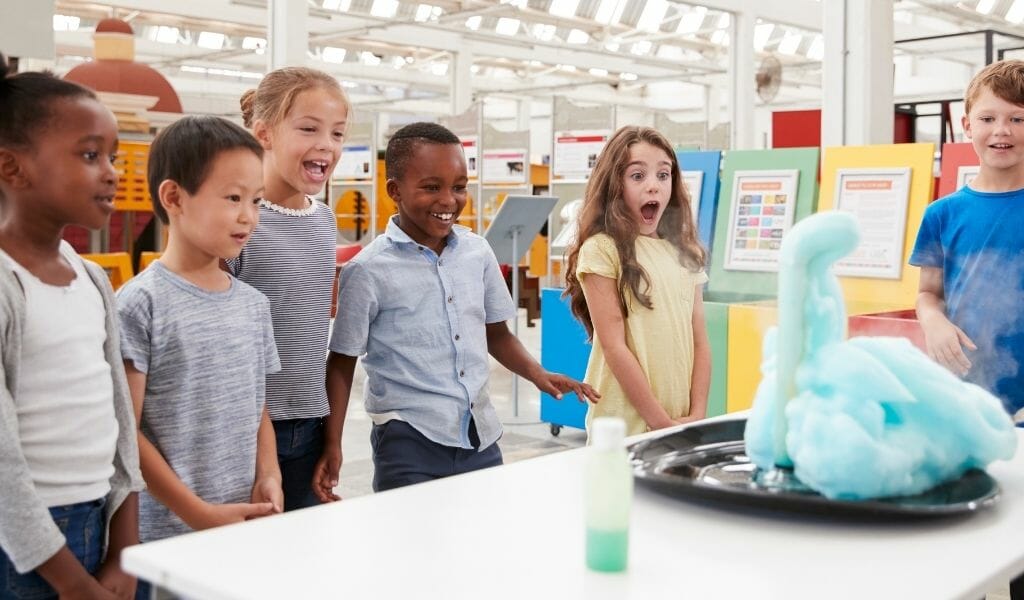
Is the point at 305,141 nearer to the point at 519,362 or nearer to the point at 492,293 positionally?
the point at 492,293

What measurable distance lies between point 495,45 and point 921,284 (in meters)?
12.7

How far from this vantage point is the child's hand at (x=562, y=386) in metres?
1.92

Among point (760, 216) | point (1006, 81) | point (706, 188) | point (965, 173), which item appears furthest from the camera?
point (706, 188)

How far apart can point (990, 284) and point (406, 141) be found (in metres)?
1.30

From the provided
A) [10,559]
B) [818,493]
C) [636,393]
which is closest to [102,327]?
[10,559]

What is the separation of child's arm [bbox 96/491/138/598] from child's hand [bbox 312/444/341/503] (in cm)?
43

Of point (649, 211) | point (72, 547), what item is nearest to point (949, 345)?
point (649, 211)

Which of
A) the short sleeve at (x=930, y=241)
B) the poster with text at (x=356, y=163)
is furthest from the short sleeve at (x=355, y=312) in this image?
the poster with text at (x=356, y=163)

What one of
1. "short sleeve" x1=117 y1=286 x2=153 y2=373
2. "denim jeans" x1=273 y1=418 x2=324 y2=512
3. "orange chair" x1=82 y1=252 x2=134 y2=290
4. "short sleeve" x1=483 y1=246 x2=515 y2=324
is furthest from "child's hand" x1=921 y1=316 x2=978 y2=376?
"orange chair" x1=82 y1=252 x2=134 y2=290

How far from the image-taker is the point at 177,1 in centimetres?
1096

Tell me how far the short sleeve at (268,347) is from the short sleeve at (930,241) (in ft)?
4.80

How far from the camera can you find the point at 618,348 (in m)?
2.29

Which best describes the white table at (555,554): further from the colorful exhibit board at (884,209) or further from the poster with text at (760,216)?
the poster with text at (760,216)

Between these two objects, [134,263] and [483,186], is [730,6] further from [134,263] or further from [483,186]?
[134,263]
